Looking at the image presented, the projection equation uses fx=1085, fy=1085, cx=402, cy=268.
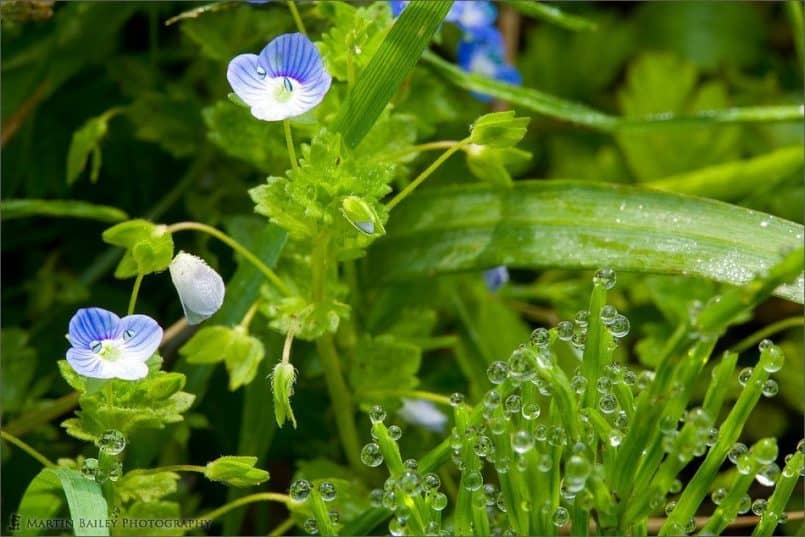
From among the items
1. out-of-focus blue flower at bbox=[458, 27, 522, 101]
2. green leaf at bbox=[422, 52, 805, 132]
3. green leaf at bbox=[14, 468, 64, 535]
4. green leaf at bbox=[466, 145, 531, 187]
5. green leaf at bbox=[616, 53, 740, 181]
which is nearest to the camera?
green leaf at bbox=[14, 468, 64, 535]

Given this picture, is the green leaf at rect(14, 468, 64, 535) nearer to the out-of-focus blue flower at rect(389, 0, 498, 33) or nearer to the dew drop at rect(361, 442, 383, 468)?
the dew drop at rect(361, 442, 383, 468)

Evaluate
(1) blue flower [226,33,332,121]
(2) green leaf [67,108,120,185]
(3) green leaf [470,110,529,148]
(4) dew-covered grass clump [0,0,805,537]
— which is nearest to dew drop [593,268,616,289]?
(4) dew-covered grass clump [0,0,805,537]

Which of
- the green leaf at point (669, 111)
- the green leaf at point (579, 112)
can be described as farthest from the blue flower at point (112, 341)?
the green leaf at point (669, 111)

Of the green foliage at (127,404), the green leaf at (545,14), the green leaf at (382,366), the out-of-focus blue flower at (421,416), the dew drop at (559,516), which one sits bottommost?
the out-of-focus blue flower at (421,416)

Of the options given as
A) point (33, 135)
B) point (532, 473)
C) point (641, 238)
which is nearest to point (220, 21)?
point (33, 135)

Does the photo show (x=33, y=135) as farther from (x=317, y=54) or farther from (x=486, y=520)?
(x=486, y=520)

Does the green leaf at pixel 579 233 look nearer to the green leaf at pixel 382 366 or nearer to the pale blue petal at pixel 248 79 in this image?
the green leaf at pixel 382 366
